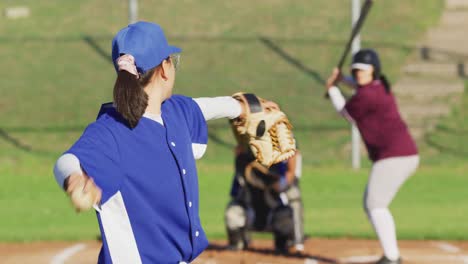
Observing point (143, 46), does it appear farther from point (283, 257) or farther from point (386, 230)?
point (283, 257)

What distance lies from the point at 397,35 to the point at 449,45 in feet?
4.20

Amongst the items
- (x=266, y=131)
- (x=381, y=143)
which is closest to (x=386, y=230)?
(x=381, y=143)

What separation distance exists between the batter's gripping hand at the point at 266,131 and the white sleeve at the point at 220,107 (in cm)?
3

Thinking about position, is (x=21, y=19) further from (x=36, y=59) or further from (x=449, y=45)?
(x=449, y=45)

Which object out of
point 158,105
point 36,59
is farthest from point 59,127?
point 158,105

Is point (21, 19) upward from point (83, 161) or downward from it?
downward

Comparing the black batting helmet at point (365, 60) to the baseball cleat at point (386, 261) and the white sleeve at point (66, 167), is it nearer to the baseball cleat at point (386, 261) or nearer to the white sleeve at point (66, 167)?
the baseball cleat at point (386, 261)

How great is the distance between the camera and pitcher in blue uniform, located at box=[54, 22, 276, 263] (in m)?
3.89

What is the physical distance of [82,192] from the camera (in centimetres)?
346

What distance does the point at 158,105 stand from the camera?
13.6 ft

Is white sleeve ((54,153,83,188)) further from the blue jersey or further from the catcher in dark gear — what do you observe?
the catcher in dark gear

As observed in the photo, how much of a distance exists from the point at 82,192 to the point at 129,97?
1.75 feet

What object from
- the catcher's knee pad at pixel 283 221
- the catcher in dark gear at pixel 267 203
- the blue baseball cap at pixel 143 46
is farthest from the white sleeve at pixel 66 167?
the catcher's knee pad at pixel 283 221

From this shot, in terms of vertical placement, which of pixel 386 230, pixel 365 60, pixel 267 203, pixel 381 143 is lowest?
pixel 267 203
